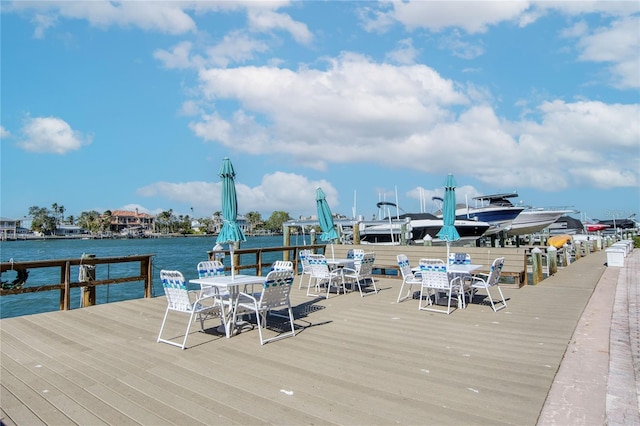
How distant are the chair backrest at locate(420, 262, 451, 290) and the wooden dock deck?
0.50 metres

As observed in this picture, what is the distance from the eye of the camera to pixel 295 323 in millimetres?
5984

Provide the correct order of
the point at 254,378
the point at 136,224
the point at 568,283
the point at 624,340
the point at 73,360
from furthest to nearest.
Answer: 1. the point at 136,224
2. the point at 568,283
3. the point at 624,340
4. the point at 73,360
5. the point at 254,378

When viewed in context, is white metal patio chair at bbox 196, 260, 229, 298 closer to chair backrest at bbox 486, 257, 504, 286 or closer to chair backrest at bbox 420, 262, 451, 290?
chair backrest at bbox 420, 262, 451, 290

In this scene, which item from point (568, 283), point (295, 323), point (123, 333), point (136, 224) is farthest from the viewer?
point (136, 224)

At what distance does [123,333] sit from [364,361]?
11.1ft

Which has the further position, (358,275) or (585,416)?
(358,275)

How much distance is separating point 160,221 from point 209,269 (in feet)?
428

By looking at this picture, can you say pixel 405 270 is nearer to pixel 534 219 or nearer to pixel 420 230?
pixel 420 230

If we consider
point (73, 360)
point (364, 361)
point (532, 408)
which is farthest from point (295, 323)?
point (532, 408)

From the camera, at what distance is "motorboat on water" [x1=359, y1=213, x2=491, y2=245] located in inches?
1111

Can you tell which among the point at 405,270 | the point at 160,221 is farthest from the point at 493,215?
the point at 160,221

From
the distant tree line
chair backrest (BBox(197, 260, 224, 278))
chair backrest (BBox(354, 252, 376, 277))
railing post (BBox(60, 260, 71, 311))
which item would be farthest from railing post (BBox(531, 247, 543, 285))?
the distant tree line

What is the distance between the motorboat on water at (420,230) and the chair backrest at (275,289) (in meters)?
21.8

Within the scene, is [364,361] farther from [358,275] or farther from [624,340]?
[358,275]
